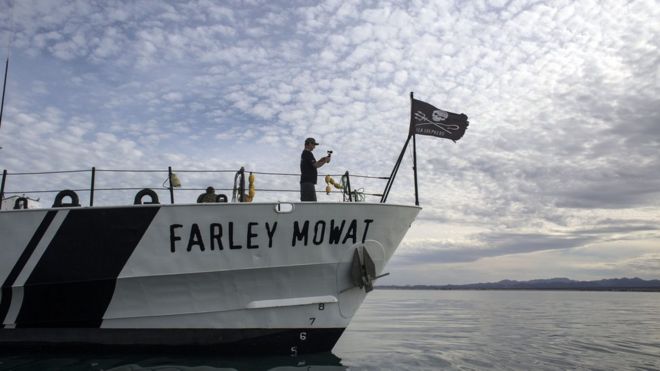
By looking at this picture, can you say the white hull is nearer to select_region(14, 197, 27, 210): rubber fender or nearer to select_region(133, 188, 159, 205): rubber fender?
select_region(133, 188, 159, 205): rubber fender

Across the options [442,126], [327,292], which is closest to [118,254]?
[327,292]

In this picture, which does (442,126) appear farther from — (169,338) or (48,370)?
(48,370)

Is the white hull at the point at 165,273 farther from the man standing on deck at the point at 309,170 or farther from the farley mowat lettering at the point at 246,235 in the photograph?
the man standing on deck at the point at 309,170

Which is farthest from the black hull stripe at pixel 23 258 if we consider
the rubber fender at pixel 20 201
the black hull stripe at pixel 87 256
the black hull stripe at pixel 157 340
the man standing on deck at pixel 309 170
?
the man standing on deck at pixel 309 170

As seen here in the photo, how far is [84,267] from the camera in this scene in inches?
258

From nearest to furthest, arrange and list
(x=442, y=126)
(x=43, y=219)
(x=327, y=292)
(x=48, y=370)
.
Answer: (x=48, y=370), (x=43, y=219), (x=327, y=292), (x=442, y=126)

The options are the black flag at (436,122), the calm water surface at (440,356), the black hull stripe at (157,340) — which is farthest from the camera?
the black flag at (436,122)

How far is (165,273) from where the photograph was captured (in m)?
6.52

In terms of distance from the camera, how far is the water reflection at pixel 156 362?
6184mm

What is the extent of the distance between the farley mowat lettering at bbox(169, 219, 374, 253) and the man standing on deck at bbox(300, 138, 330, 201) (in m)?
0.67

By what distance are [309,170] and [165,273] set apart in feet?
9.51

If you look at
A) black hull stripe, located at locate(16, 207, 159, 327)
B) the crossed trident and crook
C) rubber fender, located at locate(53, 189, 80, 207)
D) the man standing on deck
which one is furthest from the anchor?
rubber fender, located at locate(53, 189, 80, 207)

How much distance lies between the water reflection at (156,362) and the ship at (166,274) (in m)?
0.17

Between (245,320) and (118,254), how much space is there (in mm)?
2242
